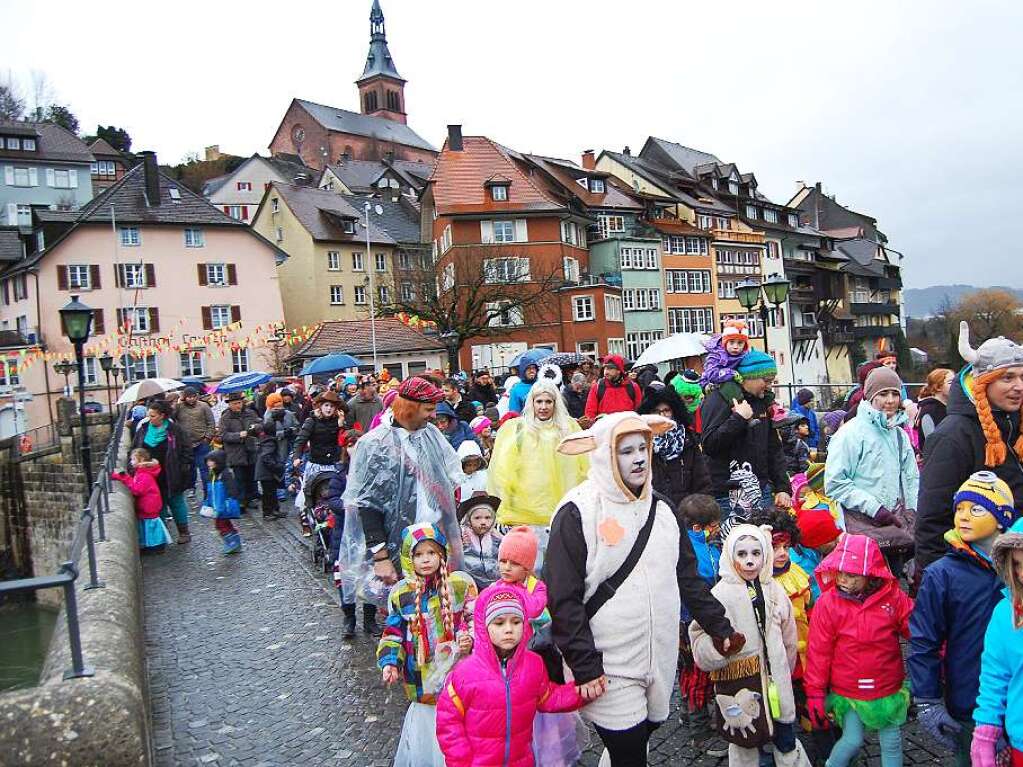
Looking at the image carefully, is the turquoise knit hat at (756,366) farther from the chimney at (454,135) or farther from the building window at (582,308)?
the chimney at (454,135)

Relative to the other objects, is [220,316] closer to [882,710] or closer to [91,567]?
[91,567]

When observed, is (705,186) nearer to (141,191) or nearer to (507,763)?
(141,191)

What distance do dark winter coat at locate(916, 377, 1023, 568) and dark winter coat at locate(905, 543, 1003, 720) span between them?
21 cm

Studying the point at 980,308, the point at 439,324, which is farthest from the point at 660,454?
the point at 980,308

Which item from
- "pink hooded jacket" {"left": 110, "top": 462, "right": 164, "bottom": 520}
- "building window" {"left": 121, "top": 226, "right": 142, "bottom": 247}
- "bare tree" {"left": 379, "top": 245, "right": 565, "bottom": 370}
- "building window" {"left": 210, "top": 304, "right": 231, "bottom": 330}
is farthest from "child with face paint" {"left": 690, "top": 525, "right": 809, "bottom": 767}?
"building window" {"left": 210, "top": 304, "right": 231, "bottom": 330}

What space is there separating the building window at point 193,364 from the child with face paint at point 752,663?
47001mm

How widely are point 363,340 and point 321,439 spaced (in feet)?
103

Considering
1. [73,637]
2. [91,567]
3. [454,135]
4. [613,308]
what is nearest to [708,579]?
[73,637]

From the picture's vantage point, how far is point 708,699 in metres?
5.18

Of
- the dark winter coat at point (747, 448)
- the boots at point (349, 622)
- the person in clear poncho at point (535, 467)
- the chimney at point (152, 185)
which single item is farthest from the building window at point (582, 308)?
the dark winter coat at point (747, 448)

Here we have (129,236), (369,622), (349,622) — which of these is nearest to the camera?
(349,622)

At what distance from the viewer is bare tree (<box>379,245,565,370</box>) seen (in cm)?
4056

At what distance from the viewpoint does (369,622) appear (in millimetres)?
7559

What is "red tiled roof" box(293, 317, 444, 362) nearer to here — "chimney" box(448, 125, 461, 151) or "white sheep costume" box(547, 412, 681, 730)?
"chimney" box(448, 125, 461, 151)
